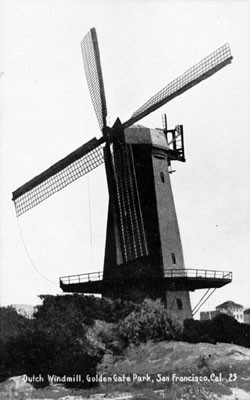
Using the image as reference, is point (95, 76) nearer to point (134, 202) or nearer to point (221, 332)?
point (134, 202)

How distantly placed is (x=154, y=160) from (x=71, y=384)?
9755 millimetres

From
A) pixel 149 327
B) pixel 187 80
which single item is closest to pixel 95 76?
pixel 187 80

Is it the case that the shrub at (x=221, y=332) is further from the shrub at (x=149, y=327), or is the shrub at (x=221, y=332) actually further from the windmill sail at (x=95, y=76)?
the windmill sail at (x=95, y=76)

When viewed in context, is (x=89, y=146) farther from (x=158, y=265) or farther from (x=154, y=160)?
(x=158, y=265)

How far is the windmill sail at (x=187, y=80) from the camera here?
66.8 feet

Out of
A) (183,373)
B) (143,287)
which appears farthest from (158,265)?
(183,373)

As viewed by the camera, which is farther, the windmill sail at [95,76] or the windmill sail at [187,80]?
the windmill sail at [95,76]

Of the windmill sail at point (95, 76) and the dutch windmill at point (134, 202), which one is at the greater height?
the windmill sail at point (95, 76)

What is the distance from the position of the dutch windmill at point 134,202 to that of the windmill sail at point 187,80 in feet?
0.13

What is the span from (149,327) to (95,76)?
9.82 m

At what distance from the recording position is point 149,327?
19.8m

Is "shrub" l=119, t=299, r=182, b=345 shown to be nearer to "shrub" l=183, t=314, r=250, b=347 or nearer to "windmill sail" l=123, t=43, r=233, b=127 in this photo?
"shrub" l=183, t=314, r=250, b=347

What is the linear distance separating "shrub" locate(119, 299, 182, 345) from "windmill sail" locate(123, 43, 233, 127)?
7232 millimetres

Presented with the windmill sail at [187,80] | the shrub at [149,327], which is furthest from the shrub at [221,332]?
the windmill sail at [187,80]
